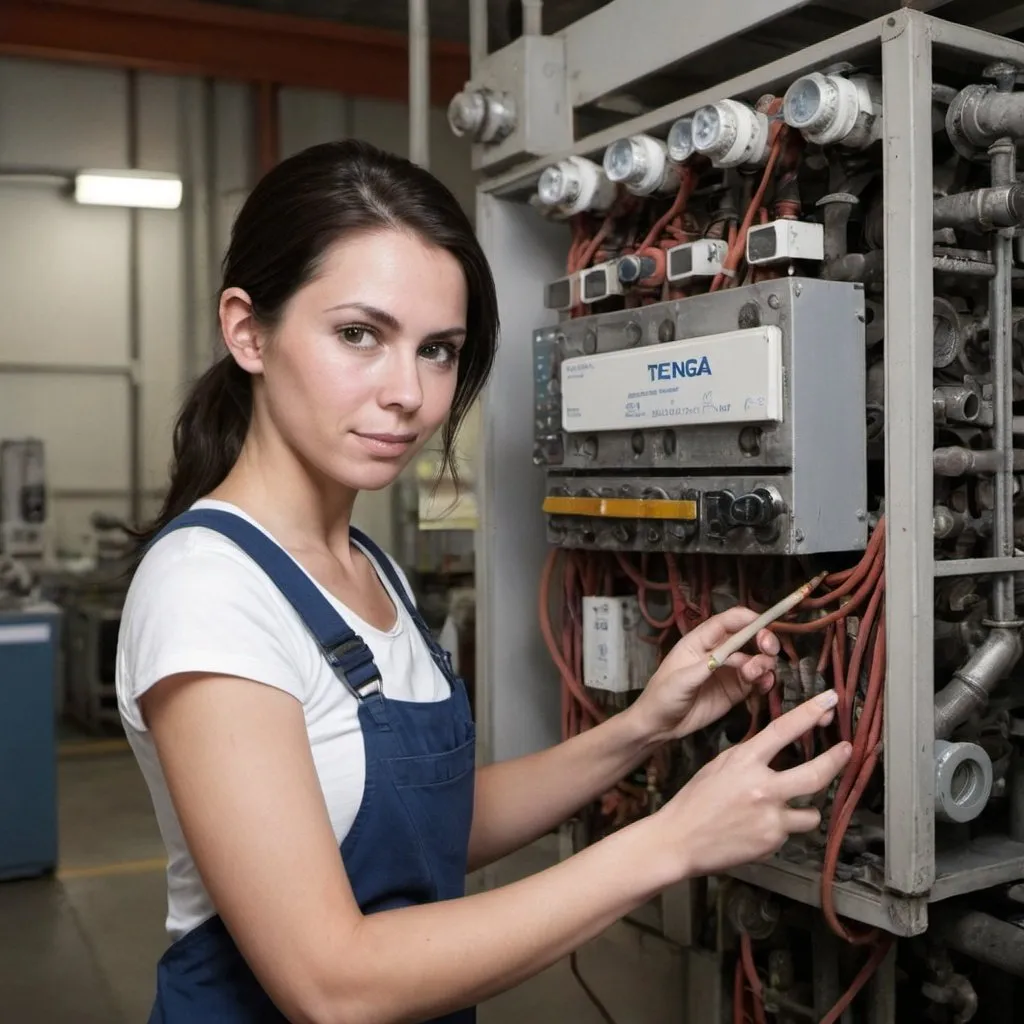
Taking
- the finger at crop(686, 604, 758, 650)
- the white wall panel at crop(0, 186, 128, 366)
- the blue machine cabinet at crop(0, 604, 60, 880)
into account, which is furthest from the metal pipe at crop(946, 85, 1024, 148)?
the white wall panel at crop(0, 186, 128, 366)

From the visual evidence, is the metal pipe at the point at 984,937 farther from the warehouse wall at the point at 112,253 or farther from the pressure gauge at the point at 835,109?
the warehouse wall at the point at 112,253

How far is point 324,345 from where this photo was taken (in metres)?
1.01

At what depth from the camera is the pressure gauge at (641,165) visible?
1.46 m

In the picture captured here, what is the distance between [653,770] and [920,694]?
0.48m

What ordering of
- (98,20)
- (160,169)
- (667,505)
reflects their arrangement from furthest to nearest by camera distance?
(160,169) → (98,20) → (667,505)

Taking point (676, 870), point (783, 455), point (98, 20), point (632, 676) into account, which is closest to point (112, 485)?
point (98, 20)

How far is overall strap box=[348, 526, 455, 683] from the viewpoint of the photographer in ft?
3.97

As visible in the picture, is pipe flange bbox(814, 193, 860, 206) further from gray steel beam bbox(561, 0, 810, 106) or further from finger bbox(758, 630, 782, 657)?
finger bbox(758, 630, 782, 657)

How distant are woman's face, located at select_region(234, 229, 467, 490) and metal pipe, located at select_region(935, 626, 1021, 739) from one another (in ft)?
2.07

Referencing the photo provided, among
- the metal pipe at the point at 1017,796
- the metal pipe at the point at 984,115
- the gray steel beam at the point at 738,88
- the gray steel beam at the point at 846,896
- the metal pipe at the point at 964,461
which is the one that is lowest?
the gray steel beam at the point at 846,896

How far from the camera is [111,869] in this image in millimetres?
3213

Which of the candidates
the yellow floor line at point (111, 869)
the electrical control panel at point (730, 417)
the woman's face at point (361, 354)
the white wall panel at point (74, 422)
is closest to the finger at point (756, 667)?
the electrical control panel at point (730, 417)

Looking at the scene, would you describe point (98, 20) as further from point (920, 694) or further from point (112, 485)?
point (920, 694)

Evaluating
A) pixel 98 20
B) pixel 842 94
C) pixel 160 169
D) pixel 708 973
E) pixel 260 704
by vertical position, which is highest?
pixel 98 20
